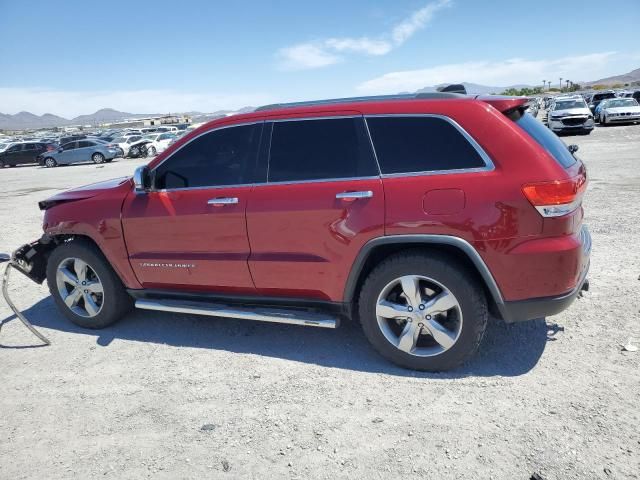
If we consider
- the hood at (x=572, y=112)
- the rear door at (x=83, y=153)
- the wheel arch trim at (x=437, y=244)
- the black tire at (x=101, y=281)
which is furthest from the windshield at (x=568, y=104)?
the rear door at (x=83, y=153)

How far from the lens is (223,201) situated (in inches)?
142

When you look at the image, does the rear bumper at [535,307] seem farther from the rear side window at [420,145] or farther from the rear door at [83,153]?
the rear door at [83,153]

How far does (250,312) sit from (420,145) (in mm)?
1790

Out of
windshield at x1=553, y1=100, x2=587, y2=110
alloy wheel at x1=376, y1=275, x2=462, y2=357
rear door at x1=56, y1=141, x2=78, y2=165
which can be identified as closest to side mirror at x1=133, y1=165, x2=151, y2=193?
alloy wheel at x1=376, y1=275, x2=462, y2=357

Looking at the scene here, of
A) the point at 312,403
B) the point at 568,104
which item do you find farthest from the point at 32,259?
the point at 568,104

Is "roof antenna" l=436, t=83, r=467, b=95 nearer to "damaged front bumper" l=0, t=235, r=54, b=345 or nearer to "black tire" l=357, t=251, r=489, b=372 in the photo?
"black tire" l=357, t=251, r=489, b=372

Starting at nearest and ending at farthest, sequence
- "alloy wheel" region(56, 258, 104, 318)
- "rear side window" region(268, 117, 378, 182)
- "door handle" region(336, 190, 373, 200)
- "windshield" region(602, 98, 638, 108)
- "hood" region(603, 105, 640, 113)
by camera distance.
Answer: "door handle" region(336, 190, 373, 200)
"rear side window" region(268, 117, 378, 182)
"alloy wheel" region(56, 258, 104, 318)
"hood" region(603, 105, 640, 113)
"windshield" region(602, 98, 638, 108)

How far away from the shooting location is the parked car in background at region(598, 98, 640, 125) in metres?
23.7

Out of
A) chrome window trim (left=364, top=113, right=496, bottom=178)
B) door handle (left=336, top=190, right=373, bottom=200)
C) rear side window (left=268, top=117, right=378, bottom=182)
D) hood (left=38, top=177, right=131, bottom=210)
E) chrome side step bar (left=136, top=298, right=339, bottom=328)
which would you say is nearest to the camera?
chrome window trim (left=364, top=113, right=496, bottom=178)

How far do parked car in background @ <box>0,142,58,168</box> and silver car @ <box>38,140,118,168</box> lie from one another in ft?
9.29

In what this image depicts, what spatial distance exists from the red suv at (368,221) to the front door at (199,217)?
0.04 ft

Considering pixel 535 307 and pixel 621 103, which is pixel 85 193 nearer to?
pixel 535 307

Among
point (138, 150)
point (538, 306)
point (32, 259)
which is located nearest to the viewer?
point (538, 306)

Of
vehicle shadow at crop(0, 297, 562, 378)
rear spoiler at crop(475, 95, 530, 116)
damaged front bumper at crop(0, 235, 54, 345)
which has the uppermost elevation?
rear spoiler at crop(475, 95, 530, 116)
